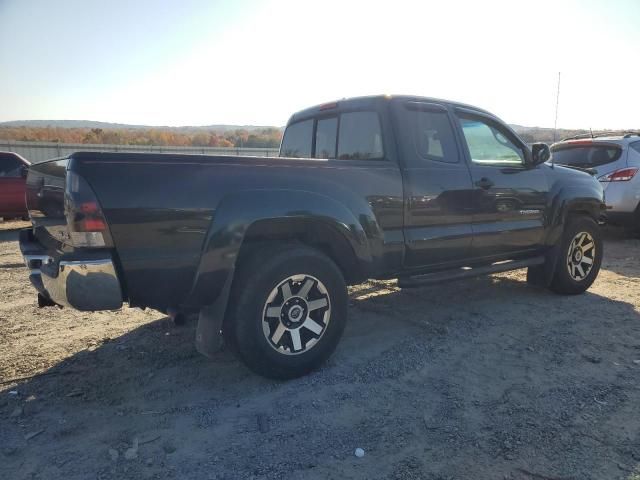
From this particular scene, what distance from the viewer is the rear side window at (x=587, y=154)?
8758mm

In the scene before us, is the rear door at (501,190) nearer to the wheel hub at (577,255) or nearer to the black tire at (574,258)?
the black tire at (574,258)

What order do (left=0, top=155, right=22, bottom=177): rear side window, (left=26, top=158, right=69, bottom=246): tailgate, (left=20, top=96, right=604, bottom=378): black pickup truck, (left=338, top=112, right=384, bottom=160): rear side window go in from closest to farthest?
1. (left=20, top=96, right=604, bottom=378): black pickup truck
2. (left=26, top=158, right=69, bottom=246): tailgate
3. (left=338, top=112, right=384, bottom=160): rear side window
4. (left=0, top=155, right=22, bottom=177): rear side window

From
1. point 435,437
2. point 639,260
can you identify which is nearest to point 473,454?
point 435,437

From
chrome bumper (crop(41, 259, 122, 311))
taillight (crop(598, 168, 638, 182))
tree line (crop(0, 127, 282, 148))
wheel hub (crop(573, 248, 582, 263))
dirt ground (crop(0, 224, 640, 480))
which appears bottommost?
dirt ground (crop(0, 224, 640, 480))

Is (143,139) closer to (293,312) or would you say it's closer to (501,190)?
(501,190)

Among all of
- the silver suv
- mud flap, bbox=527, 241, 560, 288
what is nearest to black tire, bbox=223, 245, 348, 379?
mud flap, bbox=527, 241, 560, 288

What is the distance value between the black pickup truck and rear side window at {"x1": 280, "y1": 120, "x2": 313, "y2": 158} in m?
0.02

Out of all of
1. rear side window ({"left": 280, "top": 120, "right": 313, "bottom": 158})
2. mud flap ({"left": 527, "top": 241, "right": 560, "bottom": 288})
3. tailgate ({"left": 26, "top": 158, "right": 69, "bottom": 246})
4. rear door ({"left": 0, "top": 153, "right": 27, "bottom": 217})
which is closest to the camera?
tailgate ({"left": 26, "top": 158, "right": 69, "bottom": 246})

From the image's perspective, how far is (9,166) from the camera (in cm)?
1129

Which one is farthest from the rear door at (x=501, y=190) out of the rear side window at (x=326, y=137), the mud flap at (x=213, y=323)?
the mud flap at (x=213, y=323)

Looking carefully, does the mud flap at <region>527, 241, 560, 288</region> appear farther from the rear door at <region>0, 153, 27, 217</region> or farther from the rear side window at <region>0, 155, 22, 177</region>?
the rear side window at <region>0, 155, 22, 177</region>

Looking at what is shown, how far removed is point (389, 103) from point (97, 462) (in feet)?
11.0

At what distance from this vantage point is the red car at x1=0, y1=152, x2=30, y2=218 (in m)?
11.0

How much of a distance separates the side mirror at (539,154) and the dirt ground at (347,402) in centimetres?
157
